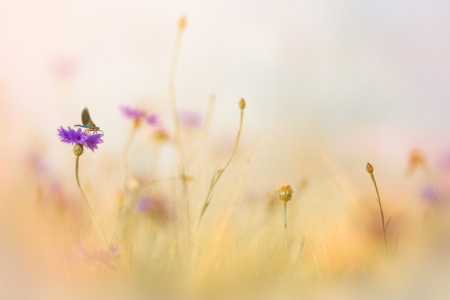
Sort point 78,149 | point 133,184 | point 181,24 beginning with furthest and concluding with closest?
1. point 133,184
2. point 181,24
3. point 78,149

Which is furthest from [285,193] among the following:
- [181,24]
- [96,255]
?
[181,24]

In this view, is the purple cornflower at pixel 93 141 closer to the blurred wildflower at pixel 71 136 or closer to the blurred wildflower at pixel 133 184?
the blurred wildflower at pixel 71 136

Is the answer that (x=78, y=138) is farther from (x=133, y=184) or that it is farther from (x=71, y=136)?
(x=133, y=184)

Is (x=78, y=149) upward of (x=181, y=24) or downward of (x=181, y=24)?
downward

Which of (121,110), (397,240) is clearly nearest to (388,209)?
(397,240)

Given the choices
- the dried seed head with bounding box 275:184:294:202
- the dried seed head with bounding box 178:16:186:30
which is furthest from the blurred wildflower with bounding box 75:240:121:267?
the dried seed head with bounding box 178:16:186:30

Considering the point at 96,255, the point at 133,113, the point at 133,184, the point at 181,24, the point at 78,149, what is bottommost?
the point at 96,255
